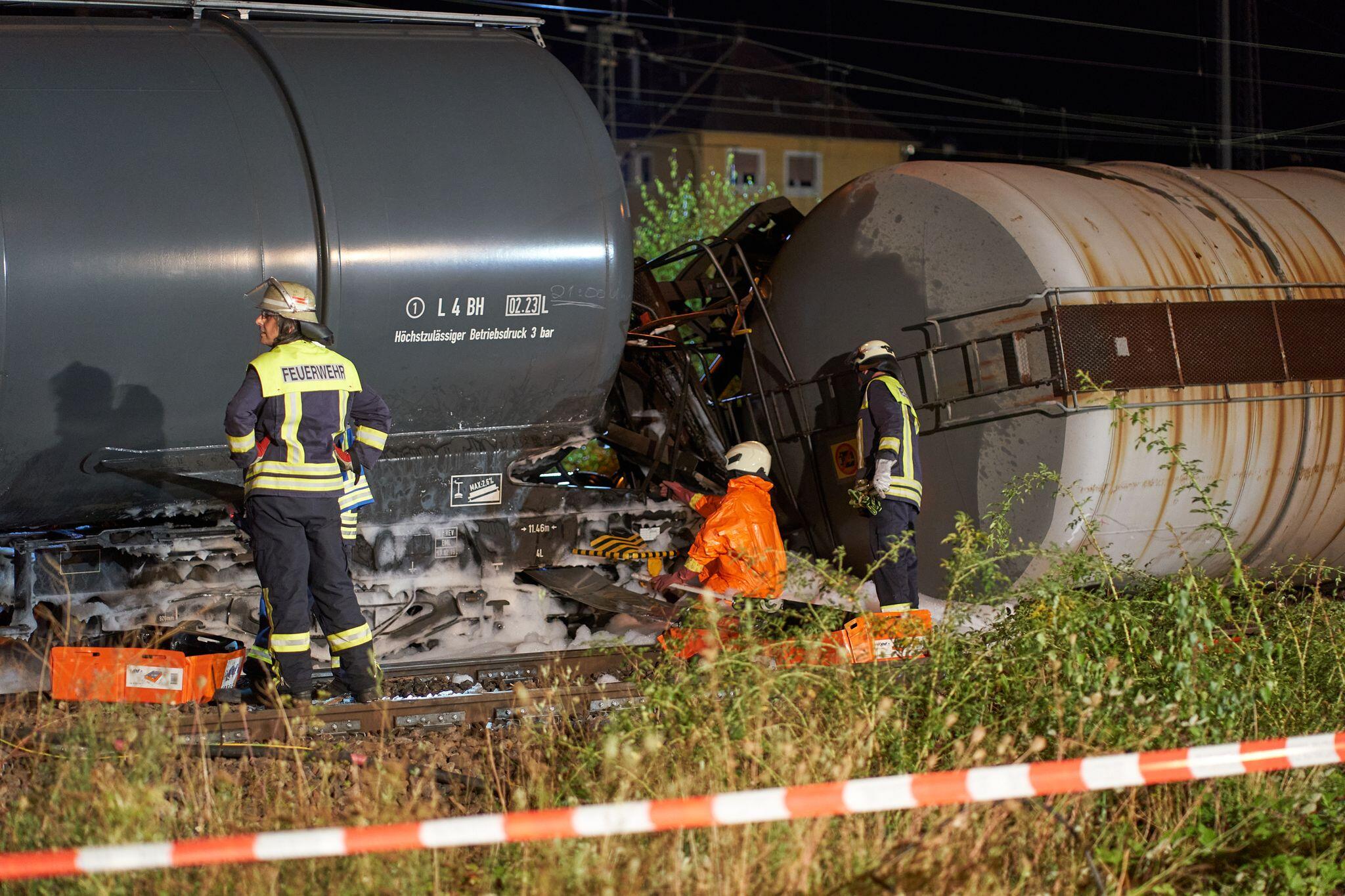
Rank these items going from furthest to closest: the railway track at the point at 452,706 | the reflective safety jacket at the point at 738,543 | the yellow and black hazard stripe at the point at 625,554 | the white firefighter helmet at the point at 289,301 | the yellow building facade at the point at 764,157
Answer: the yellow building facade at the point at 764,157, the yellow and black hazard stripe at the point at 625,554, the reflective safety jacket at the point at 738,543, the white firefighter helmet at the point at 289,301, the railway track at the point at 452,706

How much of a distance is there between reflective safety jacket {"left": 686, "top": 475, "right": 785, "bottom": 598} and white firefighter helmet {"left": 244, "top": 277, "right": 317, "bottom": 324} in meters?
2.51

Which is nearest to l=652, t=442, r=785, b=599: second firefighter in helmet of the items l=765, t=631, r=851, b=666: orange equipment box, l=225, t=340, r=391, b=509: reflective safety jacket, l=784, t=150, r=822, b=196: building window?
l=765, t=631, r=851, b=666: orange equipment box

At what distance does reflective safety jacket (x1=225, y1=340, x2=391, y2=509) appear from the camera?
5.52 meters

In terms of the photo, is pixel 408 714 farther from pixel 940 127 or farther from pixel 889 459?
pixel 940 127

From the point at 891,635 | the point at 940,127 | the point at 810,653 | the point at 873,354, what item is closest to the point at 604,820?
the point at 810,653

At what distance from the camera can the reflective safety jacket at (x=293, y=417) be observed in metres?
5.52

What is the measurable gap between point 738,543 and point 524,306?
5.83 feet

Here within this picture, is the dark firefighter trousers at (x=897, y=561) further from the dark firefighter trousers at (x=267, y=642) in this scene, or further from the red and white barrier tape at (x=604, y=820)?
the red and white barrier tape at (x=604, y=820)

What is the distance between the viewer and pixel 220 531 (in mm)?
6500

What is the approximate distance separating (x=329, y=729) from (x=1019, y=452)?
3.94 meters

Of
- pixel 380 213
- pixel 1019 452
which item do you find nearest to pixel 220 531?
pixel 380 213

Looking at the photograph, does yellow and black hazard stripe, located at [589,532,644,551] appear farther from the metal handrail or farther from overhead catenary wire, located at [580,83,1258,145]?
overhead catenary wire, located at [580,83,1258,145]

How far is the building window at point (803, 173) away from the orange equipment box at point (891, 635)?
41829mm

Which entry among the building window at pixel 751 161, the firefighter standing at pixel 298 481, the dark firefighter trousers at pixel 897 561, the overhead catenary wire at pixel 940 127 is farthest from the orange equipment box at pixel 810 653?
the building window at pixel 751 161
